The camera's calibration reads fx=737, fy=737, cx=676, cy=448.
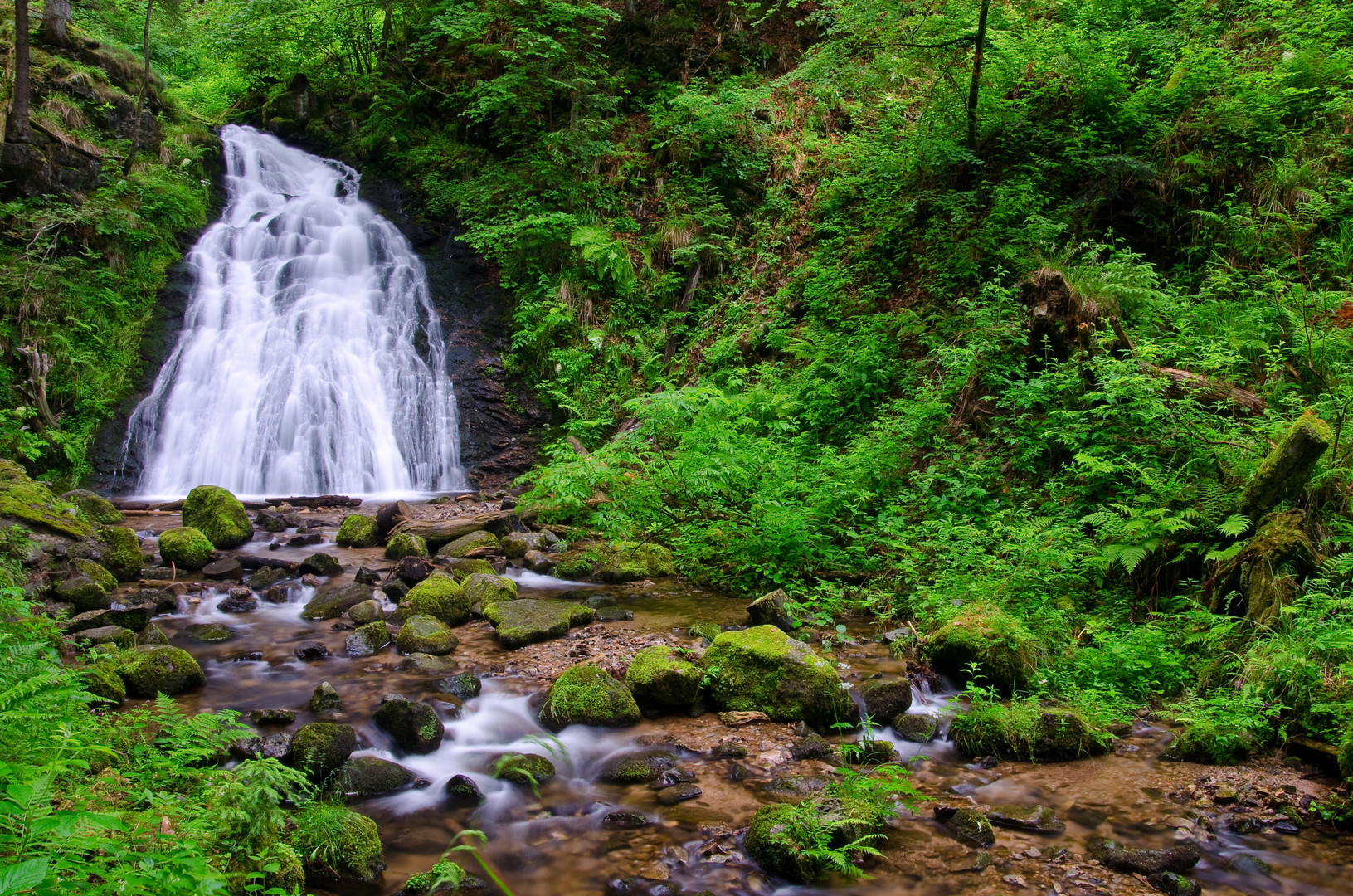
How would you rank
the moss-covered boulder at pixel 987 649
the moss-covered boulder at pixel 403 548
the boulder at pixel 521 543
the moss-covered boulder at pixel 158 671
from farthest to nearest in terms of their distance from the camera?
the boulder at pixel 521 543 → the moss-covered boulder at pixel 403 548 → the moss-covered boulder at pixel 158 671 → the moss-covered boulder at pixel 987 649

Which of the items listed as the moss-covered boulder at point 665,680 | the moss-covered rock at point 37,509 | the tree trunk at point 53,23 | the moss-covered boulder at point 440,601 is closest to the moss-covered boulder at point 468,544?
the moss-covered boulder at point 440,601

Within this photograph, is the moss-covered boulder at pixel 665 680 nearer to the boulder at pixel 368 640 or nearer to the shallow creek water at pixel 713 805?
the shallow creek water at pixel 713 805

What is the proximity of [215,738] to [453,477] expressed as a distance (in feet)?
33.4


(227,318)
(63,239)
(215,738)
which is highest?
(63,239)

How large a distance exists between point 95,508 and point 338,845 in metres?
8.99

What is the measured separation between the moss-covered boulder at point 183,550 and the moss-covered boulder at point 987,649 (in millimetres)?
8216

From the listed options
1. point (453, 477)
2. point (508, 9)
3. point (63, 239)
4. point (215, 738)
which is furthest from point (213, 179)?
point (215, 738)

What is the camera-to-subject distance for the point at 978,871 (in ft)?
11.5

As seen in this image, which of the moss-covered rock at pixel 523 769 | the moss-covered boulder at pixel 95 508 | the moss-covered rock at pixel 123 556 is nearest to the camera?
the moss-covered rock at pixel 523 769

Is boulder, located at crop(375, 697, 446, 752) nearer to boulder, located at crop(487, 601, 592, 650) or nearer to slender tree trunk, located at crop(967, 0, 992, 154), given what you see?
boulder, located at crop(487, 601, 592, 650)

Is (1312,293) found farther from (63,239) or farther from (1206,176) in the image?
(63,239)

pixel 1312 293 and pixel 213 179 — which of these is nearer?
pixel 1312 293

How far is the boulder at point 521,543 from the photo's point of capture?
948cm

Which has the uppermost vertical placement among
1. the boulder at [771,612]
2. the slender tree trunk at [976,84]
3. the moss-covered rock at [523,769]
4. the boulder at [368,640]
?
the slender tree trunk at [976,84]
